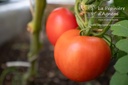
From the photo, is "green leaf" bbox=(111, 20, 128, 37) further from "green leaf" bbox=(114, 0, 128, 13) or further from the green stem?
the green stem

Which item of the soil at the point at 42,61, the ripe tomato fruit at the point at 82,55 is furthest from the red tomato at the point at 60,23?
the soil at the point at 42,61

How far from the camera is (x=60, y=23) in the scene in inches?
18.9

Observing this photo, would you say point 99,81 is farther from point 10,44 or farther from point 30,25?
point 10,44

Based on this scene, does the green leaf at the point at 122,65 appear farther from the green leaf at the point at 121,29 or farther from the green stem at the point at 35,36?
the green stem at the point at 35,36

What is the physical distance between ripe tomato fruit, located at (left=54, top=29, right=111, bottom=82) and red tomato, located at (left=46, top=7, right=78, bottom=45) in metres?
0.07

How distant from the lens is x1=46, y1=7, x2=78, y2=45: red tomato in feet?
1.56

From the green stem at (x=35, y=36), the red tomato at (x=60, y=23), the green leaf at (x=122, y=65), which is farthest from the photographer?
the green stem at (x=35, y=36)

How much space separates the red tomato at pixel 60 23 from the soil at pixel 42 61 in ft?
1.10

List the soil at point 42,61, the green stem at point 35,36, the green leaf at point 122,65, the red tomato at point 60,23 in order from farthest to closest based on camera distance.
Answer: the soil at point 42,61
the green stem at point 35,36
the red tomato at point 60,23
the green leaf at point 122,65

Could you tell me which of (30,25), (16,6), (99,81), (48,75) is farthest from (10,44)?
(30,25)

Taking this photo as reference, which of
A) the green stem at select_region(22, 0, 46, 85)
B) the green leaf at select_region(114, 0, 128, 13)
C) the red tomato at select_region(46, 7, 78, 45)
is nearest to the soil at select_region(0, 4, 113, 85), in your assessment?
the green stem at select_region(22, 0, 46, 85)

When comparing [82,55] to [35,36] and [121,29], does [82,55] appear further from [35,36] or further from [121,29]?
[35,36]

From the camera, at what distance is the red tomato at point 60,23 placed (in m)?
0.47

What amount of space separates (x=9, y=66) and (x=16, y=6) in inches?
19.6
